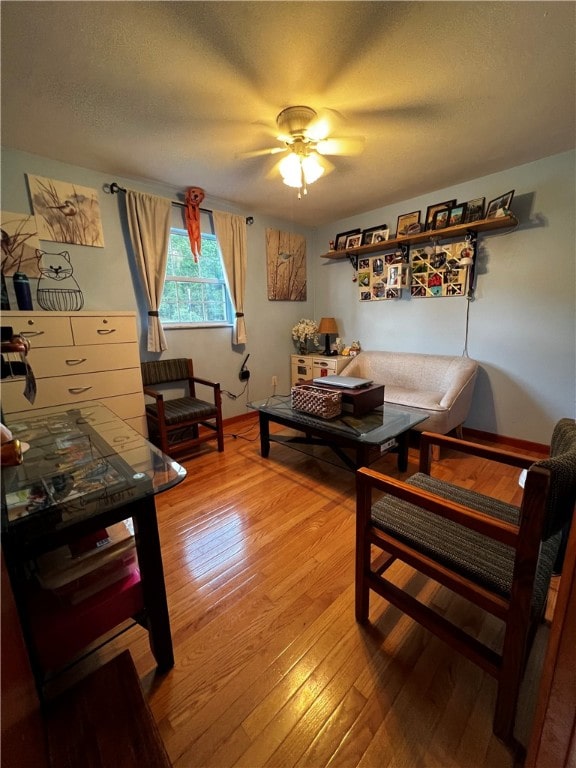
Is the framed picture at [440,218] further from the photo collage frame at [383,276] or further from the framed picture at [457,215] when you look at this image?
the photo collage frame at [383,276]

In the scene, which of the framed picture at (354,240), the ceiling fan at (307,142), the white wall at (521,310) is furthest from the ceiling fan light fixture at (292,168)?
the framed picture at (354,240)

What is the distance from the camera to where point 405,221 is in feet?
10.3

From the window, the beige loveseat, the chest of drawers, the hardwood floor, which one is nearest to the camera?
the hardwood floor

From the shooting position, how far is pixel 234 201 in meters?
3.12

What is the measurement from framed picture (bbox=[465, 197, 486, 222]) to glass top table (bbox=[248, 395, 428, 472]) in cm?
174

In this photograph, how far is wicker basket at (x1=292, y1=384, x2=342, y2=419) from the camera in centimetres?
214

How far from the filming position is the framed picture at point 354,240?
11.2ft

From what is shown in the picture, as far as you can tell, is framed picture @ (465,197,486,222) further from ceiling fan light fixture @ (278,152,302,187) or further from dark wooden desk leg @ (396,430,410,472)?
dark wooden desk leg @ (396,430,410,472)

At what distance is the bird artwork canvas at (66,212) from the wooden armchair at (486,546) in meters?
2.74

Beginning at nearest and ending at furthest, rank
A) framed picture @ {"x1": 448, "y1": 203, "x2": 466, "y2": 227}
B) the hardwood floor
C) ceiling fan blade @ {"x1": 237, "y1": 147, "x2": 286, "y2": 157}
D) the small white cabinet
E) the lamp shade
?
the hardwood floor < ceiling fan blade @ {"x1": 237, "y1": 147, "x2": 286, "y2": 157} < framed picture @ {"x1": 448, "y1": 203, "x2": 466, "y2": 227} < the small white cabinet < the lamp shade

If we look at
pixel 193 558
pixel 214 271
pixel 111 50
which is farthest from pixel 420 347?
pixel 111 50

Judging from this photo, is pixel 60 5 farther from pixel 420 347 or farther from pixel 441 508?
pixel 420 347

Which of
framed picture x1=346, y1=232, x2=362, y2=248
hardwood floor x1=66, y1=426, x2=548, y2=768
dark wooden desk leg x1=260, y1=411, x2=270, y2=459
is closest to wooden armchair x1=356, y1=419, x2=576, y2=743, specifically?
hardwood floor x1=66, y1=426, x2=548, y2=768

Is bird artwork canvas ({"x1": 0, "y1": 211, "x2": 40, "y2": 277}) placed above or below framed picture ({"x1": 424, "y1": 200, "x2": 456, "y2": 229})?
below
